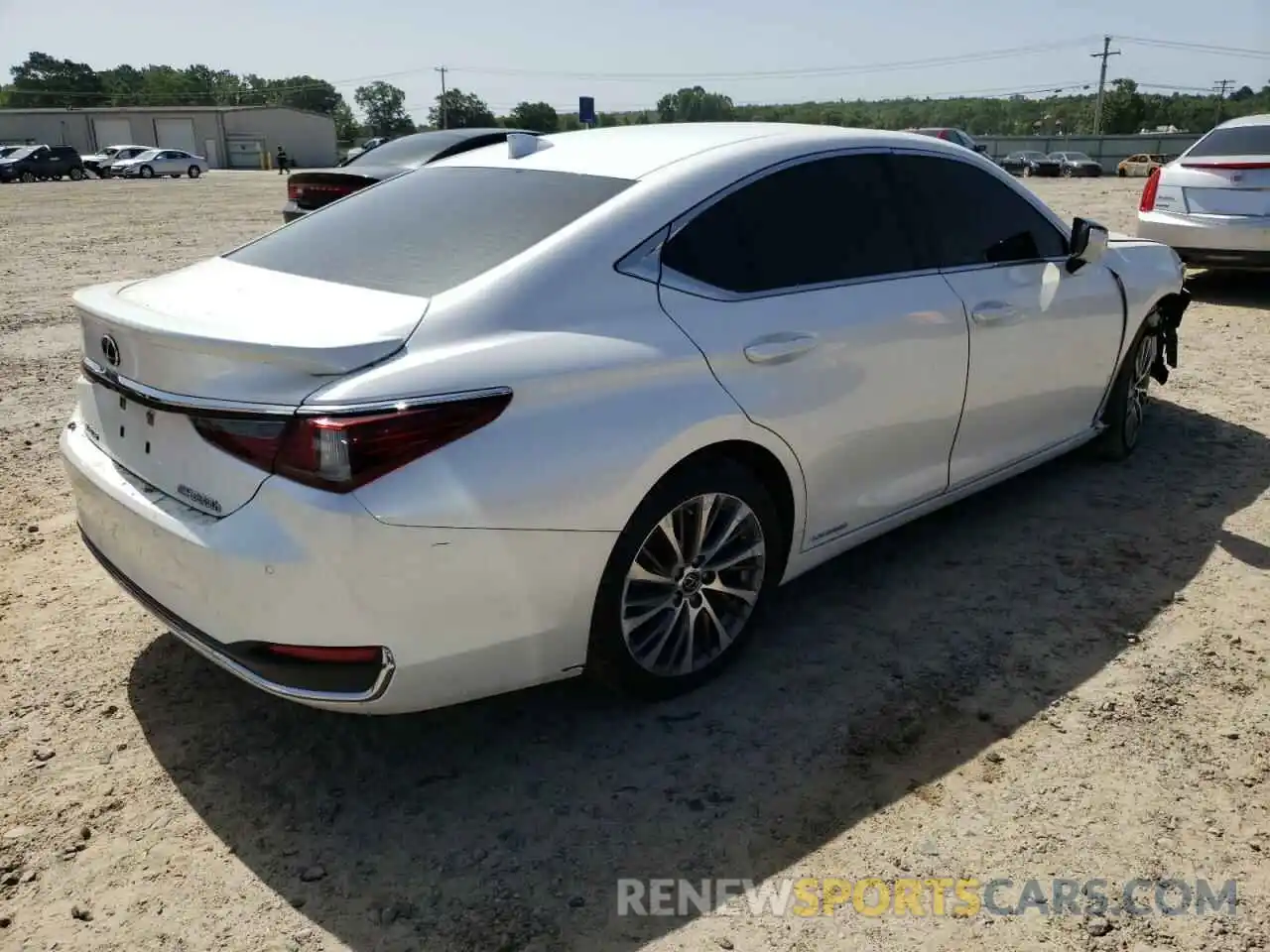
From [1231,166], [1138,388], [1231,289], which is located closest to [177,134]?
[1231,289]

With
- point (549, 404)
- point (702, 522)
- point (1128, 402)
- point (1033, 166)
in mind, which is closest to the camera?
point (549, 404)

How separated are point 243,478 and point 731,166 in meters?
1.79

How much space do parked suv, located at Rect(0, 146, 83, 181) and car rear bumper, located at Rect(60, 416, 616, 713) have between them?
45.9 meters

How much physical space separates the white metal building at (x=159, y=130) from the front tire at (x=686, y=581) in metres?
76.4

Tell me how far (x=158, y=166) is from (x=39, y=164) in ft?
22.5

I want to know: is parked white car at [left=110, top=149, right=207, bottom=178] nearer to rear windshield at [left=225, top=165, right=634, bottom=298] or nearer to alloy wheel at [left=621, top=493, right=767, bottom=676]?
rear windshield at [left=225, top=165, right=634, bottom=298]

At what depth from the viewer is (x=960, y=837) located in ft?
8.43

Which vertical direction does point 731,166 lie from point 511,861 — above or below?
above

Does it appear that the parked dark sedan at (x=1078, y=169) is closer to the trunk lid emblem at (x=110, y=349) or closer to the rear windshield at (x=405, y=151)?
the rear windshield at (x=405, y=151)

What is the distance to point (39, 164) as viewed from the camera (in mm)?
41188

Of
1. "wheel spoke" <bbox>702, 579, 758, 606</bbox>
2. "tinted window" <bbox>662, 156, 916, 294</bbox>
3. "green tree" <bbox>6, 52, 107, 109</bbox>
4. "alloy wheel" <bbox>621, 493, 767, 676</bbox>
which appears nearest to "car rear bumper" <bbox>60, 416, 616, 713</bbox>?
"alloy wheel" <bbox>621, 493, 767, 676</bbox>

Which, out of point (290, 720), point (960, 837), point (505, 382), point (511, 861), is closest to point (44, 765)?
point (290, 720)

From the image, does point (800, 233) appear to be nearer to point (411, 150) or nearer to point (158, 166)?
point (411, 150)

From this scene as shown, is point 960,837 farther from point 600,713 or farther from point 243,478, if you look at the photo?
point 243,478
